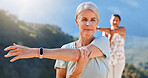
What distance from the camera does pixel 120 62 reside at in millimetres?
4145

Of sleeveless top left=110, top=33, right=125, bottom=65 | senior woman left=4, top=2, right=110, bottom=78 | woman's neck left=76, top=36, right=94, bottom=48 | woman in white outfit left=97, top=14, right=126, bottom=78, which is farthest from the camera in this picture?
sleeveless top left=110, top=33, right=125, bottom=65

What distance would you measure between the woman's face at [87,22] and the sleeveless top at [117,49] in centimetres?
275

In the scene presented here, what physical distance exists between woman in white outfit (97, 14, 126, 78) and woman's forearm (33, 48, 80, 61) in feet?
8.87

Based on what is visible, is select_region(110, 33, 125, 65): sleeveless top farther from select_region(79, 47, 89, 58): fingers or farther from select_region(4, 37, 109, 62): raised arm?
select_region(79, 47, 89, 58): fingers

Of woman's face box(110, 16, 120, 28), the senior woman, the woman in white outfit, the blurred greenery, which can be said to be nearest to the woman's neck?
the senior woman

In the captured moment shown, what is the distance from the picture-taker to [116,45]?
423 centimetres

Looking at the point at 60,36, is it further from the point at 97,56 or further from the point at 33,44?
the point at 97,56

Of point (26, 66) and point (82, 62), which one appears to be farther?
point (26, 66)

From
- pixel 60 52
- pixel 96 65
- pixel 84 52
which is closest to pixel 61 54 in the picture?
pixel 60 52

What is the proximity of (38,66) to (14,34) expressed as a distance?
221cm

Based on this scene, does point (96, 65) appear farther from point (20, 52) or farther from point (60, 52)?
point (20, 52)

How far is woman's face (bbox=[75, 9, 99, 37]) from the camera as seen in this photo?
1.44m

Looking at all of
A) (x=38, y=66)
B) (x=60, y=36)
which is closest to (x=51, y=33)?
(x=60, y=36)

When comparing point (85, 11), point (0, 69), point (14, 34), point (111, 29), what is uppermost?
point (14, 34)
